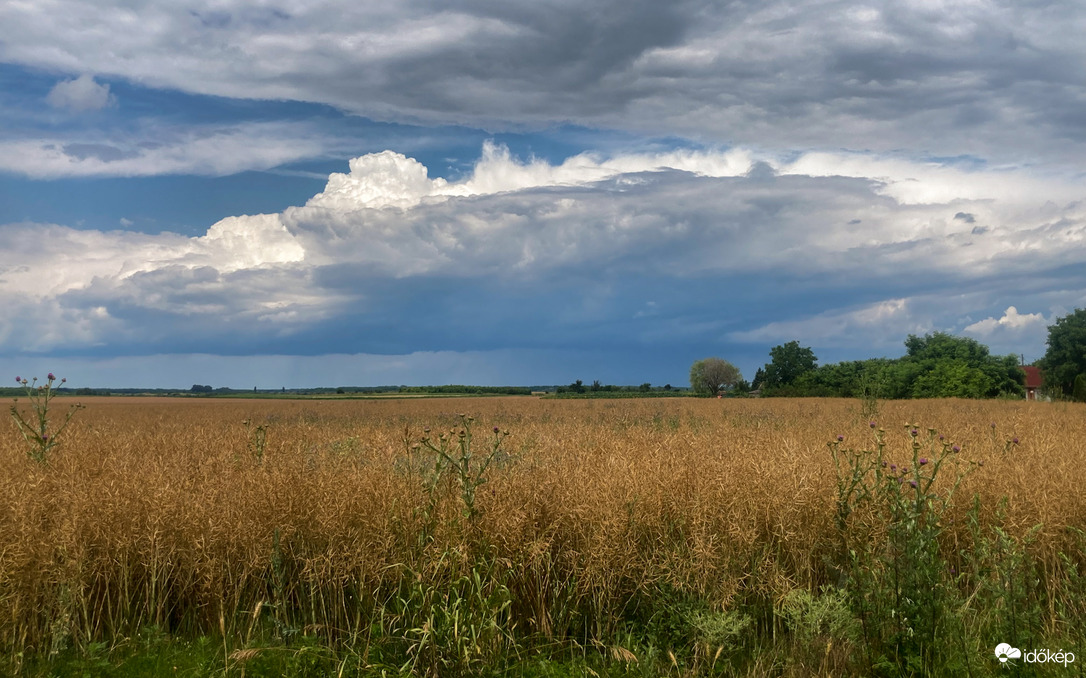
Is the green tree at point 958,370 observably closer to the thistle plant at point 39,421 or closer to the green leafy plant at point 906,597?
the green leafy plant at point 906,597

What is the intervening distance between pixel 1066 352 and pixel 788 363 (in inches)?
1098

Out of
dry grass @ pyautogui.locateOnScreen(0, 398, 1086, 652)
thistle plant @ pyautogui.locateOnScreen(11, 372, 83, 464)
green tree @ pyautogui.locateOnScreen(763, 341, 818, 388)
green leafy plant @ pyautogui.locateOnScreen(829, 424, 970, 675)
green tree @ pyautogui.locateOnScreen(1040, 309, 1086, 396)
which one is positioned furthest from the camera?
A: green tree @ pyautogui.locateOnScreen(763, 341, 818, 388)

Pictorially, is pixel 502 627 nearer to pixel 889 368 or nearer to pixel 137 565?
pixel 137 565

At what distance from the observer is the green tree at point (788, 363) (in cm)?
8612

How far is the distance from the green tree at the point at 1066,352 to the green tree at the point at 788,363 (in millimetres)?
23527

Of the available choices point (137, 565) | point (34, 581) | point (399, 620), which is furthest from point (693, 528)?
point (34, 581)

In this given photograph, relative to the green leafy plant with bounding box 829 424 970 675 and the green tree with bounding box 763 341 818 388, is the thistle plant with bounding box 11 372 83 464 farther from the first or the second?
the green tree with bounding box 763 341 818 388

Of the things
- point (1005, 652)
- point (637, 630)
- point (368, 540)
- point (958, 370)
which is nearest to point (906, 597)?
point (1005, 652)

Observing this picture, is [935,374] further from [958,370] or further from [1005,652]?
[1005,652]

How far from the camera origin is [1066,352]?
224 ft

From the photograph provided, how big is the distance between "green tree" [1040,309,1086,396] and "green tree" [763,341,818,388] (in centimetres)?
2353

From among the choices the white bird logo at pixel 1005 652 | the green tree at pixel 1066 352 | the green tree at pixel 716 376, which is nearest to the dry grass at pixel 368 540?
the white bird logo at pixel 1005 652

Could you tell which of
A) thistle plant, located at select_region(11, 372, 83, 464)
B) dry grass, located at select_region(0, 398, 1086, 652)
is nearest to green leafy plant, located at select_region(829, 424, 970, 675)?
dry grass, located at select_region(0, 398, 1086, 652)

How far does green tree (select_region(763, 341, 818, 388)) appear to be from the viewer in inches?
3391
